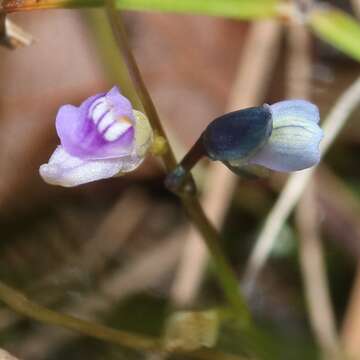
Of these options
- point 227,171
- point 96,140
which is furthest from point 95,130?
point 227,171

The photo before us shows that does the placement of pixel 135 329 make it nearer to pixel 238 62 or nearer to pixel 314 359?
pixel 314 359

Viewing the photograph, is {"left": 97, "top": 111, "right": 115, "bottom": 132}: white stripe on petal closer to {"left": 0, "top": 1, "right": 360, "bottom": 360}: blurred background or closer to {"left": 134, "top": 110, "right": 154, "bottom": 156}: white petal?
{"left": 134, "top": 110, "right": 154, "bottom": 156}: white petal

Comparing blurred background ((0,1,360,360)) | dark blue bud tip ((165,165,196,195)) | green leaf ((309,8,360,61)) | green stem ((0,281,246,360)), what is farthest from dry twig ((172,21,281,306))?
dark blue bud tip ((165,165,196,195))

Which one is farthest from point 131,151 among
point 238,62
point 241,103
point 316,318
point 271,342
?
point 238,62

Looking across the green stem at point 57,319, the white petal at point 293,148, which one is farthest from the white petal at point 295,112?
the green stem at point 57,319

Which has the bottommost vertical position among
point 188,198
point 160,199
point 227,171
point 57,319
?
point 160,199

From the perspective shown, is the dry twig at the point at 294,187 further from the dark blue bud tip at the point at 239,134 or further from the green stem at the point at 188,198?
the dark blue bud tip at the point at 239,134

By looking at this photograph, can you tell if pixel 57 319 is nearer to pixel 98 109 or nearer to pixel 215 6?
pixel 98 109
